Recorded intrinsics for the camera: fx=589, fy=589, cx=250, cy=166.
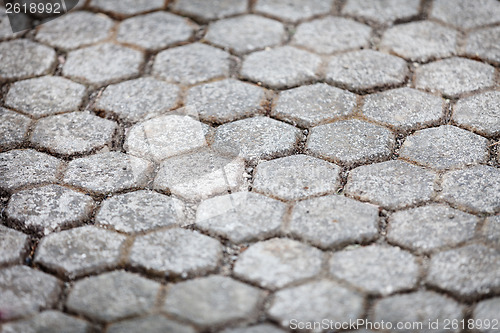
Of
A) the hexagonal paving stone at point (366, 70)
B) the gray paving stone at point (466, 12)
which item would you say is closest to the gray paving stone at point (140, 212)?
the hexagonal paving stone at point (366, 70)

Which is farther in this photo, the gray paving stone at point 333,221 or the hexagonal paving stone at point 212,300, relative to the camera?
the gray paving stone at point 333,221

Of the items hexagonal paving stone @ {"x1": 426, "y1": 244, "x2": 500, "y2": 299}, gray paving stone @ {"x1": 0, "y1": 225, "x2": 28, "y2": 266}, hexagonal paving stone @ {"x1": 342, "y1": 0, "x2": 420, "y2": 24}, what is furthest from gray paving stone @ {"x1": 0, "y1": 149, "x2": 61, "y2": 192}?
hexagonal paving stone @ {"x1": 342, "y1": 0, "x2": 420, "y2": 24}

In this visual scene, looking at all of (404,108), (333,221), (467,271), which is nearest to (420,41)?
(404,108)

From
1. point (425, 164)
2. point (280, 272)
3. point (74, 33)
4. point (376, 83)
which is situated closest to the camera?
point (280, 272)

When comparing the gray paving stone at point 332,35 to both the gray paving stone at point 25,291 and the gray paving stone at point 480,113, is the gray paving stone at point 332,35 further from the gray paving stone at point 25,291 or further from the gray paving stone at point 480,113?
the gray paving stone at point 25,291

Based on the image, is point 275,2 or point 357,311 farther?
point 275,2

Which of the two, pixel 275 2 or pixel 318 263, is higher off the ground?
pixel 275 2

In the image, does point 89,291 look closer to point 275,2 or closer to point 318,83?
point 318,83

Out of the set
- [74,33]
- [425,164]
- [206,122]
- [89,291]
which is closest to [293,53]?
[206,122]
